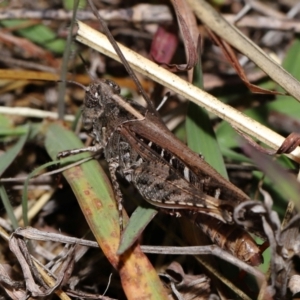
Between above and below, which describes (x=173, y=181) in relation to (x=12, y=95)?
above

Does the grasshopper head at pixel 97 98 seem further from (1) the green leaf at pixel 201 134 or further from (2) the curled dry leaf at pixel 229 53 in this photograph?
(2) the curled dry leaf at pixel 229 53

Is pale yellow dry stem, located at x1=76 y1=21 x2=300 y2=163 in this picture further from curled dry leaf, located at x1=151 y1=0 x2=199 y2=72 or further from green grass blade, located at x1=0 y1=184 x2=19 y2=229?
green grass blade, located at x1=0 y1=184 x2=19 y2=229

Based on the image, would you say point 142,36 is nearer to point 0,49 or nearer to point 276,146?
point 0,49

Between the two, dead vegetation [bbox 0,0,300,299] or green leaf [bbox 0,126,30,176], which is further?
green leaf [bbox 0,126,30,176]

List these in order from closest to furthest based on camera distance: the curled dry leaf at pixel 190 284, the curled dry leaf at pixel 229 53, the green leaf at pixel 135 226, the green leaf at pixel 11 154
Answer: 1. the green leaf at pixel 135 226
2. the curled dry leaf at pixel 190 284
3. the green leaf at pixel 11 154
4. the curled dry leaf at pixel 229 53

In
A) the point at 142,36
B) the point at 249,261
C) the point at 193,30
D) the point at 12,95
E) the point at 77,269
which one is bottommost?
the point at 77,269

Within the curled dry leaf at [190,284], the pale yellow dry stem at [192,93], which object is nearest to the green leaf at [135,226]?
the curled dry leaf at [190,284]

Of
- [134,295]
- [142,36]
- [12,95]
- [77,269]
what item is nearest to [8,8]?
[12,95]

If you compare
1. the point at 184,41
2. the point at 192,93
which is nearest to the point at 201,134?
the point at 192,93

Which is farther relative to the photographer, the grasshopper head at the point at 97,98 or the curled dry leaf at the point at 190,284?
the grasshopper head at the point at 97,98

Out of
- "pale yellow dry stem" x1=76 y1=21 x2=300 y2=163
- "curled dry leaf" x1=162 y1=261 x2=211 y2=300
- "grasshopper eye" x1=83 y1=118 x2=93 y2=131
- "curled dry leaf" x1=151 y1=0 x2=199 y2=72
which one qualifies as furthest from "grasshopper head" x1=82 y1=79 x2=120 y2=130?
"curled dry leaf" x1=162 y1=261 x2=211 y2=300

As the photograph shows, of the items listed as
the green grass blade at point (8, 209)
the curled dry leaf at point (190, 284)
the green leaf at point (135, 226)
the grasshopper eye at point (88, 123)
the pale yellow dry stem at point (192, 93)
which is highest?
the pale yellow dry stem at point (192, 93)
